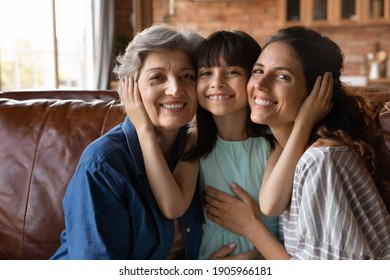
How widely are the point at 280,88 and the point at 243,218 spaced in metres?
0.39

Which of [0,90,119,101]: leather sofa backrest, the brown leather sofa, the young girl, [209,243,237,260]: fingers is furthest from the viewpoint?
[0,90,119,101]: leather sofa backrest

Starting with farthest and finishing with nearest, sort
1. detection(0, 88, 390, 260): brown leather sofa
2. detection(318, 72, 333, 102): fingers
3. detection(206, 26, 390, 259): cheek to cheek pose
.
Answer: detection(0, 88, 390, 260): brown leather sofa → detection(318, 72, 333, 102): fingers → detection(206, 26, 390, 259): cheek to cheek pose

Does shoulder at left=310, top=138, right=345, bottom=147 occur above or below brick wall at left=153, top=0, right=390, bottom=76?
below

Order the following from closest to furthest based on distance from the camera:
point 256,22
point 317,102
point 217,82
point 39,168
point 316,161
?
point 316,161 < point 317,102 < point 217,82 < point 39,168 < point 256,22

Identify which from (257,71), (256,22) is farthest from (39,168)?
(256,22)

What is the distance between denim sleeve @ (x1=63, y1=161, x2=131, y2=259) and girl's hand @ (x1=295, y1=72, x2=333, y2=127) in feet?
1.65

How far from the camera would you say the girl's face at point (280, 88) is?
128cm

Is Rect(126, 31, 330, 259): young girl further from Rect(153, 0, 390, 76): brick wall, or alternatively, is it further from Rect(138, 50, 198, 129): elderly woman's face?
Rect(153, 0, 390, 76): brick wall

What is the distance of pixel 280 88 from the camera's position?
4.18ft

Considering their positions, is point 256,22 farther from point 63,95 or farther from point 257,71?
point 257,71

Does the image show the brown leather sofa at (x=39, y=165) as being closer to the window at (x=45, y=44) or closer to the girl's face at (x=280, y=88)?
the girl's face at (x=280, y=88)

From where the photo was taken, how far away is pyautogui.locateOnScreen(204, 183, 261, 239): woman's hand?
1437 millimetres

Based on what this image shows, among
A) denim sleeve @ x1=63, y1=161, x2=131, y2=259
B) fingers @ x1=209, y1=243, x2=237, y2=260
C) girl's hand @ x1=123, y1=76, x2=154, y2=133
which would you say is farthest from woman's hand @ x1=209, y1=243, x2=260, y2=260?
girl's hand @ x1=123, y1=76, x2=154, y2=133

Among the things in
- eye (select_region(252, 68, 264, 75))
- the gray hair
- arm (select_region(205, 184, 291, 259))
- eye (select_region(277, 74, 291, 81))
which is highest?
the gray hair
